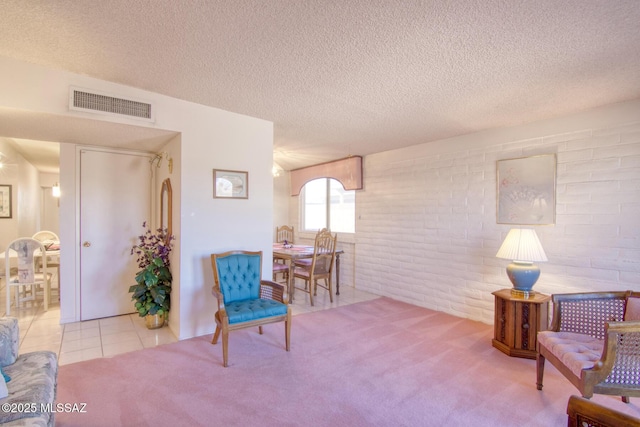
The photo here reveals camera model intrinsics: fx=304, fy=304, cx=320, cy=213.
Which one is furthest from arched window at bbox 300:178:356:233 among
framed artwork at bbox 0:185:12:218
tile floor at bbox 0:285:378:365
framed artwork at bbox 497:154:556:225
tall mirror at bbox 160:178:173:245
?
framed artwork at bbox 0:185:12:218

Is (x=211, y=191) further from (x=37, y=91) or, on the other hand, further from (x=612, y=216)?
(x=612, y=216)

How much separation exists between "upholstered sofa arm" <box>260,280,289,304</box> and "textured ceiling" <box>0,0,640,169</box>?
1843 millimetres

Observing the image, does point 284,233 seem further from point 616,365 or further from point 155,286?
point 616,365

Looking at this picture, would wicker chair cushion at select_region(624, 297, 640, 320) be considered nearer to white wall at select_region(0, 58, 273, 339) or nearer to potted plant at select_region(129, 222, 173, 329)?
white wall at select_region(0, 58, 273, 339)

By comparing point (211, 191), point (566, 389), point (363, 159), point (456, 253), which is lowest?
point (566, 389)

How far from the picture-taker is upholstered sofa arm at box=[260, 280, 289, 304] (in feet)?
9.93

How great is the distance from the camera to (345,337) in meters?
3.16

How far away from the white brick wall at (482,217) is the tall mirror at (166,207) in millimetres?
3044

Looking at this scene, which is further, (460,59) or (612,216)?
(612,216)

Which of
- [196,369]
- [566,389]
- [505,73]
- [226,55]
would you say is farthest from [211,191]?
[566,389]

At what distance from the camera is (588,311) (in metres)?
2.29

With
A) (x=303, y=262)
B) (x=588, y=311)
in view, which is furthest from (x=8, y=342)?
(x=588, y=311)

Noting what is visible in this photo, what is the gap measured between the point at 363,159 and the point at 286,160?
1591 mm

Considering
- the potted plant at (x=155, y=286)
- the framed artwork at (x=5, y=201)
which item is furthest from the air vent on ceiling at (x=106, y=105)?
the framed artwork at (x=5, y=201)
